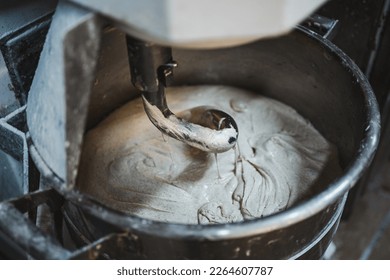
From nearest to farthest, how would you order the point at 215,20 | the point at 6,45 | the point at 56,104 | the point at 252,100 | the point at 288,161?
the point at 215,20 → the point at 56,104 → the point at 6,45 → the point at 288,161 → the point at 252,100

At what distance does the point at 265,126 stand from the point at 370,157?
39cm

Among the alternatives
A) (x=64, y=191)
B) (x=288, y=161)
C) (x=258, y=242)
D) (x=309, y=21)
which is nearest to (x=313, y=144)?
(x=288, y=161)

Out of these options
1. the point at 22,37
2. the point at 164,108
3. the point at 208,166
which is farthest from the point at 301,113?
the point at 22,37

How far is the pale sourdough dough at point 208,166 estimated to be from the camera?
3.21ft

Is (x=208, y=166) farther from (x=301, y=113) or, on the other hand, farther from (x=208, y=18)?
(x=208, y=18)

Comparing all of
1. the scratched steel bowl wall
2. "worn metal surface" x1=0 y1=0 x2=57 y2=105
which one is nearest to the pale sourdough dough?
the scratched steel bowl wall

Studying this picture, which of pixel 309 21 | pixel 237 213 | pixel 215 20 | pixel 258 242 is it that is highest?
pixel 215 20

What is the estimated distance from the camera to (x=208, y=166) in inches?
41.4

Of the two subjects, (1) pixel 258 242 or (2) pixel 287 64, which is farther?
(2) pixel 287 64

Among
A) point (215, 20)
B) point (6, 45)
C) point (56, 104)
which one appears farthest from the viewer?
point (6, 45)

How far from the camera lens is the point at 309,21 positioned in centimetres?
110

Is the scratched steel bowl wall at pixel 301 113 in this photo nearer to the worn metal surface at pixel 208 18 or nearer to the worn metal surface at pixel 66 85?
the worn metal surface at pixel 66 85

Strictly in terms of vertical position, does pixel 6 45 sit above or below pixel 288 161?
above
